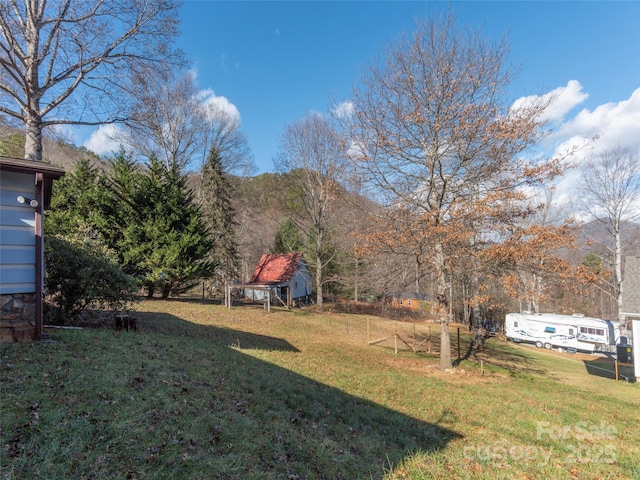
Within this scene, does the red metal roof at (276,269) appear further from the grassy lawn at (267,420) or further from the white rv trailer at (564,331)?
the white rv trailer at (564,331)

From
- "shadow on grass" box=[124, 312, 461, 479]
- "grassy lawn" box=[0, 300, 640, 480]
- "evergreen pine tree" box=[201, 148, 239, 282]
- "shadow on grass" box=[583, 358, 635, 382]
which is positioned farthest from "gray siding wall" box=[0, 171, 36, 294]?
"shadow on grass" box=[583, 358, 635, 382]

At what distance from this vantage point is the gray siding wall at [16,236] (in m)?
4.77

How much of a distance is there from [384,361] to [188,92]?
2292cm

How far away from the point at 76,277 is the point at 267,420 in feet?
20.0

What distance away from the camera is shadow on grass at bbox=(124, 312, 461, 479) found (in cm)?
320

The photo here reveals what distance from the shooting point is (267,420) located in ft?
13.7

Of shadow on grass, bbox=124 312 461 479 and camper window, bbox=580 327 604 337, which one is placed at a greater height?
shadow on grass, bbox=124 312 461 479

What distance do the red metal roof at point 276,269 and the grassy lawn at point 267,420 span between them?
1630 cm

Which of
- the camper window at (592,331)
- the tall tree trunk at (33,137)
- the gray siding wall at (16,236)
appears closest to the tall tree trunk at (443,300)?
the gray siding wall at (16,236)

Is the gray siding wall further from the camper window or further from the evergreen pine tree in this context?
the camper window

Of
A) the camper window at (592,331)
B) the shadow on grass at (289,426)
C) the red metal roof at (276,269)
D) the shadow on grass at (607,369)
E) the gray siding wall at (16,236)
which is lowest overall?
the shadow on grass at (607,369)

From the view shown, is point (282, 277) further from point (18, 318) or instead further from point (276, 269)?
point (18, 318)

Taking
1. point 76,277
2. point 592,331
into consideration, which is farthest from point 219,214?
point 592,331

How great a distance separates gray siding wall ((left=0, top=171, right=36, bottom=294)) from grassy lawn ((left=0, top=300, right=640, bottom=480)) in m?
1.08
